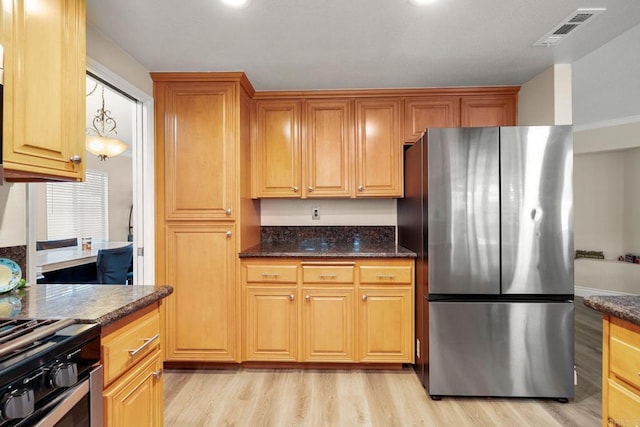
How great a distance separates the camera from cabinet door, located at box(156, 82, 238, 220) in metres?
2.44

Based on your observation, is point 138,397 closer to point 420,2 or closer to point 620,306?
point 620,306

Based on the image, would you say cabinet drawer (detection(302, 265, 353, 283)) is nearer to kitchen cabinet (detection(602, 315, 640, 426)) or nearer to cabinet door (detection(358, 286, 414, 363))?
cabinet door (detection(358, 286, 414, 363))

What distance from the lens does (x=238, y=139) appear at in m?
2.44

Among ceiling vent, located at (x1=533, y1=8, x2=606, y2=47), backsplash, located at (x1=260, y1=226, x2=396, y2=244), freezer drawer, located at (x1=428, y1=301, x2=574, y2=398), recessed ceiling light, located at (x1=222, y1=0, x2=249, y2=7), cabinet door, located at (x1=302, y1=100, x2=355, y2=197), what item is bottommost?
A: freezer drawer, located at (x1=428, y1=301, x2=574, y2=398)

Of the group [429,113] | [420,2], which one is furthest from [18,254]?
[429,113]

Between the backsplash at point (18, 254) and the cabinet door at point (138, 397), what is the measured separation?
779 mm

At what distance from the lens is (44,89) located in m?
1.20

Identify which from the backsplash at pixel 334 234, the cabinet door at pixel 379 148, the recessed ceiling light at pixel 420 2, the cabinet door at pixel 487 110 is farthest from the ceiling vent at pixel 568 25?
the backsplash at pixel 334 234

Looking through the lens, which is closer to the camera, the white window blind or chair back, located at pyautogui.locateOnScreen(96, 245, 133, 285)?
chair back, located at pyautogui.locateOnScreen(96, 245, 133, 285)

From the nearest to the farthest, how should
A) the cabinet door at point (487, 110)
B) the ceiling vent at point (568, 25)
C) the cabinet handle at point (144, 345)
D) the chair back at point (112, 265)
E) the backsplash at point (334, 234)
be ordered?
the cabinet handle at point (144, 345), the ceiling vent at point (568, 25), the cabinet door at point (487, 110), the backsplash at point (334, 234), the chair back at point (112, 265)

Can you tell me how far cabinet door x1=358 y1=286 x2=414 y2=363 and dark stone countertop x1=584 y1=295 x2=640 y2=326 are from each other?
1.31m

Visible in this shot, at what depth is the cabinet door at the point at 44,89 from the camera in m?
1.08

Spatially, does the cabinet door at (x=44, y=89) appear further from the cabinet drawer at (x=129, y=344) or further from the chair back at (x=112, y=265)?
the chair back at (x=112, y=265)

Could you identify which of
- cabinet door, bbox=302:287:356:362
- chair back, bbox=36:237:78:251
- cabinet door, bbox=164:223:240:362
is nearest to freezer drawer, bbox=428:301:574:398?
cabinet door, bbox=302:287:356:362
